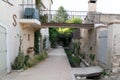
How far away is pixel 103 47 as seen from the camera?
1591cm

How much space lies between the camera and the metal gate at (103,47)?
49.4ft

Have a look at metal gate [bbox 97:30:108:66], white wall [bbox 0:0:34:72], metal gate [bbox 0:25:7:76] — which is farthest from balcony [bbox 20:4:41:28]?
metal gate [bbox 97:30:108:66]

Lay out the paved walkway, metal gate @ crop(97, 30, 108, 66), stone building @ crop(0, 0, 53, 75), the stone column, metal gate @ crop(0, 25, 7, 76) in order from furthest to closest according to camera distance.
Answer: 1. metal gate @ crop(97, 30, 108, 66)
2. the stone column
3. stone building @ crop(0, 0, 53, 75)
4. metal gate @ crop(0, 25, 7, 76)
5. the paved walkway

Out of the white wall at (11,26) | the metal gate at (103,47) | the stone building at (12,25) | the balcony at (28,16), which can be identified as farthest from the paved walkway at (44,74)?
the balcony at (28,16)

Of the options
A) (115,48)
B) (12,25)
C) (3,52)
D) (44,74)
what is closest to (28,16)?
(12,25)

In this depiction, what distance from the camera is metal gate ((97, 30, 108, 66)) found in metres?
15.1

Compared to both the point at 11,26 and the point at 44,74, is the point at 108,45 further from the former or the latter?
the point at 11,26

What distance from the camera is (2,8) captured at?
1208cm

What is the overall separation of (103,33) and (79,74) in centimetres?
405

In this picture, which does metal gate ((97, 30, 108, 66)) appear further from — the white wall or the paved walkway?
the white wall

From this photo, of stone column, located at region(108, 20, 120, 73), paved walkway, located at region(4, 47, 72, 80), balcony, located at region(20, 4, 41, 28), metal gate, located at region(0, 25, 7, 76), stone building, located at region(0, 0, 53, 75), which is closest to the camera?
paved walkway, located at region(4, 47, 72, 80)

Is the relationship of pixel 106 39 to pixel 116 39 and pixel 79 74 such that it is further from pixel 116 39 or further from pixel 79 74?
pixel 79 74

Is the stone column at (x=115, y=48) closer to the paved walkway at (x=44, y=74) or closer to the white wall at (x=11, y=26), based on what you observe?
the paved walkway at (x=44, y=74)

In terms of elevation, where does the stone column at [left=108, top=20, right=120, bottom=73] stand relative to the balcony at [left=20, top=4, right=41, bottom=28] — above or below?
below
